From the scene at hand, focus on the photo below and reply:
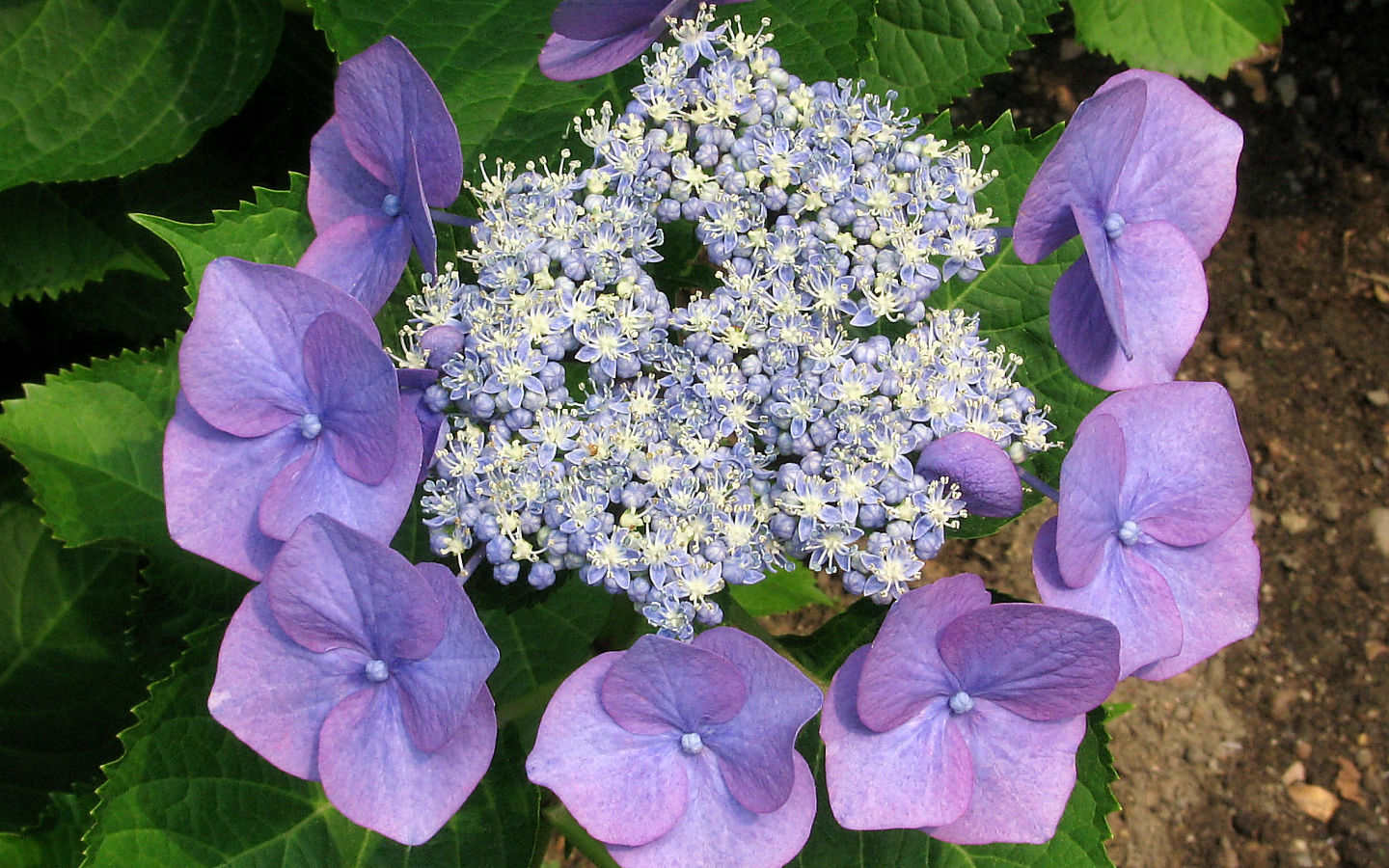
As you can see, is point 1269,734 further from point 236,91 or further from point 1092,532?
point 236,91

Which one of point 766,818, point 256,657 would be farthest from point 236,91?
point 766,818

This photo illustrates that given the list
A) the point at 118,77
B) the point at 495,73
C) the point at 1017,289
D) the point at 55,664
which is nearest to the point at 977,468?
the point at 1017,289

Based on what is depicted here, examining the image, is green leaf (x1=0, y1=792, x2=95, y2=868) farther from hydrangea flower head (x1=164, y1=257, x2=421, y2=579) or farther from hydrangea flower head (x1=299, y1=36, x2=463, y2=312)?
hydrangea flower head (x1=299, y1=36, x2=463, y2=312)

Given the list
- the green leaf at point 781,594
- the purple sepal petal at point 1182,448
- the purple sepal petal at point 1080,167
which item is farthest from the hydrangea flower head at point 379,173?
the green leaf at point 781,594

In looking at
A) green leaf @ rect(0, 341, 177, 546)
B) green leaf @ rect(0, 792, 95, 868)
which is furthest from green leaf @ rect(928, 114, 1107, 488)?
green leaf @ rect(0, 792, 95, 868)

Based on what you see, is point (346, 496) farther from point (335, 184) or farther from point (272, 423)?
point (335, 184)
